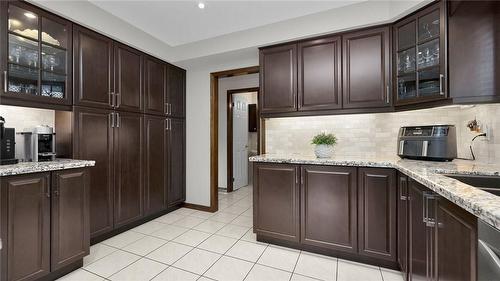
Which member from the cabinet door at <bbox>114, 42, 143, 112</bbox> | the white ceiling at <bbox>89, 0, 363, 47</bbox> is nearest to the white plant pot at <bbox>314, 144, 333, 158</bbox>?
the white ceiling at <bbox>89, 0, 363, 47</bbox>

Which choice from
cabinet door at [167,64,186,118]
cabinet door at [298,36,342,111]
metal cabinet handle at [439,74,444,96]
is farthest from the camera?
cabinet door at [167,64,186,118]

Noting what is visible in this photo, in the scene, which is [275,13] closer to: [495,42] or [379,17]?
[379,17]

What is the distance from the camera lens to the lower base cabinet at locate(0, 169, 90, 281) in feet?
5.01

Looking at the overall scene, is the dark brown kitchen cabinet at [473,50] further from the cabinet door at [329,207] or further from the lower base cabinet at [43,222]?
the lower base cabinet at [43,222]

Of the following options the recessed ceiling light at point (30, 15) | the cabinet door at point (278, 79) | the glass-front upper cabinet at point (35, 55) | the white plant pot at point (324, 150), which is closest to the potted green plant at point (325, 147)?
the white plant pot at point (324, 150)

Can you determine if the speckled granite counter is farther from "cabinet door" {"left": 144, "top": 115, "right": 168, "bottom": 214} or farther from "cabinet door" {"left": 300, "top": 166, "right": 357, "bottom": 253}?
"cabinet door" {"left": 300, "top": 166, "right": 357, "bottom": 253}

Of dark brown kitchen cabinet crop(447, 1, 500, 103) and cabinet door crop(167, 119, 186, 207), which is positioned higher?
dark brown kitchen cabinet crop(447, 1, 500, 103)

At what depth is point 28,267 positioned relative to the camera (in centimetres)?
162

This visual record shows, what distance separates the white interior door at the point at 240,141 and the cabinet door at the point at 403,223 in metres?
3.48

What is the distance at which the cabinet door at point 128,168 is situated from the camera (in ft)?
8.77

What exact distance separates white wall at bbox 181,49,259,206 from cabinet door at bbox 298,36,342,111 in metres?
1.40

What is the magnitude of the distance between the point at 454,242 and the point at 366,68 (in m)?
1.86

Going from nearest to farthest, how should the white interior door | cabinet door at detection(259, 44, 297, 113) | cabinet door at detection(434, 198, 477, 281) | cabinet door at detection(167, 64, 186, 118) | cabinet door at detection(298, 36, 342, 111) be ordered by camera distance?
cabinet door at detection(434, 198, 477, 281) → cabinet door at detection(298, 36, 342, 111) → cabinet door at detection(259, 44, 297, 113) → cabinet door at detection(167, 64, 186, 118) → the white interior door

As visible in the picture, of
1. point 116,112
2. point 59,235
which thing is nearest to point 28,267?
point 59,235
